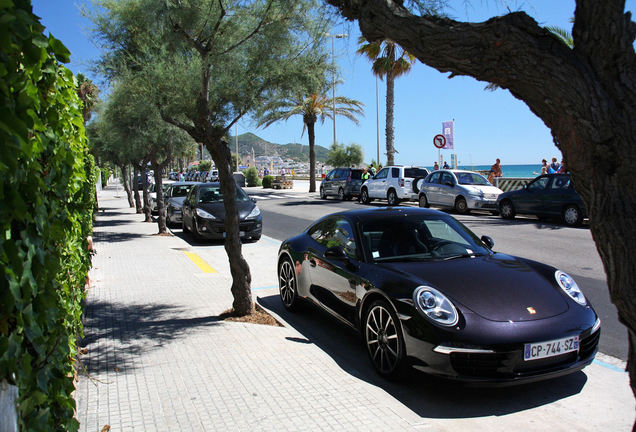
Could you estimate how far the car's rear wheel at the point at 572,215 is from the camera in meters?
15.2

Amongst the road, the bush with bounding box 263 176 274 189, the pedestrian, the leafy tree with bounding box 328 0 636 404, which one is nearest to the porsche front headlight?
the leafy tree with bounding box 328 0 636 404

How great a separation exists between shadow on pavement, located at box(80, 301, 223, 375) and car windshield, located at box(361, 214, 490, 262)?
7.11 ft

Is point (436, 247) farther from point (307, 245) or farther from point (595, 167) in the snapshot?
point (595, 167)

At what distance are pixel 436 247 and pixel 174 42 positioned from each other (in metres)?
4.38

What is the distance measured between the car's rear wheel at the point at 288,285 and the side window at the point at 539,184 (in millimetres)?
12248

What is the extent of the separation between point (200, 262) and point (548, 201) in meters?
11.0

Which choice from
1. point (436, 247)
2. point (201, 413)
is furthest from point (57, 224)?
point (436, 247)

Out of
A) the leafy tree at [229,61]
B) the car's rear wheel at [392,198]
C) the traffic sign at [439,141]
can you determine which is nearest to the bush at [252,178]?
the car's rear wheel at [392,198]

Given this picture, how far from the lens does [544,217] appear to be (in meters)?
17.0

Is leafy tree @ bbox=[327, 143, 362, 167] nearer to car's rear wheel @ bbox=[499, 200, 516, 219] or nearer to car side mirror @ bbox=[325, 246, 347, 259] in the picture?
car's rear wheel @ bbox=[499, 200, 516, 219]

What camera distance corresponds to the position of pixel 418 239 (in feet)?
18.1

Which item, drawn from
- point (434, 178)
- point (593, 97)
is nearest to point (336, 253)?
point (593, 97)

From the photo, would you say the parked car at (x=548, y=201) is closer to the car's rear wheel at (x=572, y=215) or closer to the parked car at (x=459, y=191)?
the car's rear wheel at (x=572, y=215)

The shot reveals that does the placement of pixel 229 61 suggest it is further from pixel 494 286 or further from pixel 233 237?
pixel 494 286
